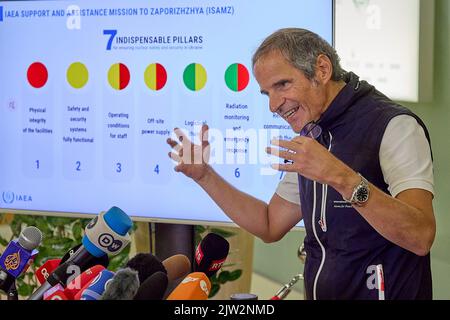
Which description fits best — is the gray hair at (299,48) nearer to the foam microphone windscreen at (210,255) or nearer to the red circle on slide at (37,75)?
the foam microphone windscreen at (210,255)

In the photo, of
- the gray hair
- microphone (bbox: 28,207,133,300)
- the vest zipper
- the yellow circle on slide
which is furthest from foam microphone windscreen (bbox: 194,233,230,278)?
the yellow circle on slide

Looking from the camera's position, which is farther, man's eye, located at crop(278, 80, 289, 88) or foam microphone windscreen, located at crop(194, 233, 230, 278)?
man's eye, located at crop(278, 80, 289, 88)

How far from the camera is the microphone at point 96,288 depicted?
1385 mm

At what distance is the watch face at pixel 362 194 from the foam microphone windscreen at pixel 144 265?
48 centimetres

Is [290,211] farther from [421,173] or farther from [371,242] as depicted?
[421,173]

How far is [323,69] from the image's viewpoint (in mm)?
2033

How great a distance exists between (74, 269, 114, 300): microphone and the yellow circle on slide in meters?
1.66

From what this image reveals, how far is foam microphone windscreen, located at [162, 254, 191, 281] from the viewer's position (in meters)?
1.72

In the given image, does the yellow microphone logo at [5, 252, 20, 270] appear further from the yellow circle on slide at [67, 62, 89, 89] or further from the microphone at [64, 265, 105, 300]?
the yellow circle on slide at [67, 62, 89, 89]

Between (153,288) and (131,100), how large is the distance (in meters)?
1.60

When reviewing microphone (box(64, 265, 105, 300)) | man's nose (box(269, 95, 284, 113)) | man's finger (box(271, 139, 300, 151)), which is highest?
man's nose (box(269, 95, 284, 113))

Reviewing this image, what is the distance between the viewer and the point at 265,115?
2768 mm
